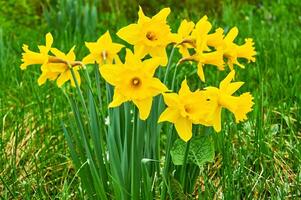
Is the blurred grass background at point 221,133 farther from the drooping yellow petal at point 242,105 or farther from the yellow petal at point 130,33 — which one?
the yellow petal at point 130,33

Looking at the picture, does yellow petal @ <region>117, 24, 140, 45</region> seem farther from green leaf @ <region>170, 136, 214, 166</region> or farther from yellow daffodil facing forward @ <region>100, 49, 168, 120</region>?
green leaf @ <region>170, 136, 214, 166</region>

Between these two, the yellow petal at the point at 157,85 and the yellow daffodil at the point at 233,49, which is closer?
the yellow petal at the point at 157,85

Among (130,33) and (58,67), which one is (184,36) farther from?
(58,67)

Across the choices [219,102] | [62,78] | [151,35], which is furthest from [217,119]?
[62,78]

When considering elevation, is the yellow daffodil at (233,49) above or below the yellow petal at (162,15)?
below

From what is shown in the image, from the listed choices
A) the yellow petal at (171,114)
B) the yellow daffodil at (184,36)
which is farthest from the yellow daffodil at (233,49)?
the yellow petal at (171,114)

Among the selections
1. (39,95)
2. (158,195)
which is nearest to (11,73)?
(39,95)

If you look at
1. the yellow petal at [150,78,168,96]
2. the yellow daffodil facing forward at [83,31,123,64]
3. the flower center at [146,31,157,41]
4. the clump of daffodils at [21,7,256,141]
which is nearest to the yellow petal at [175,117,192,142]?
the clump of daffodils at [21,7,256,141]
